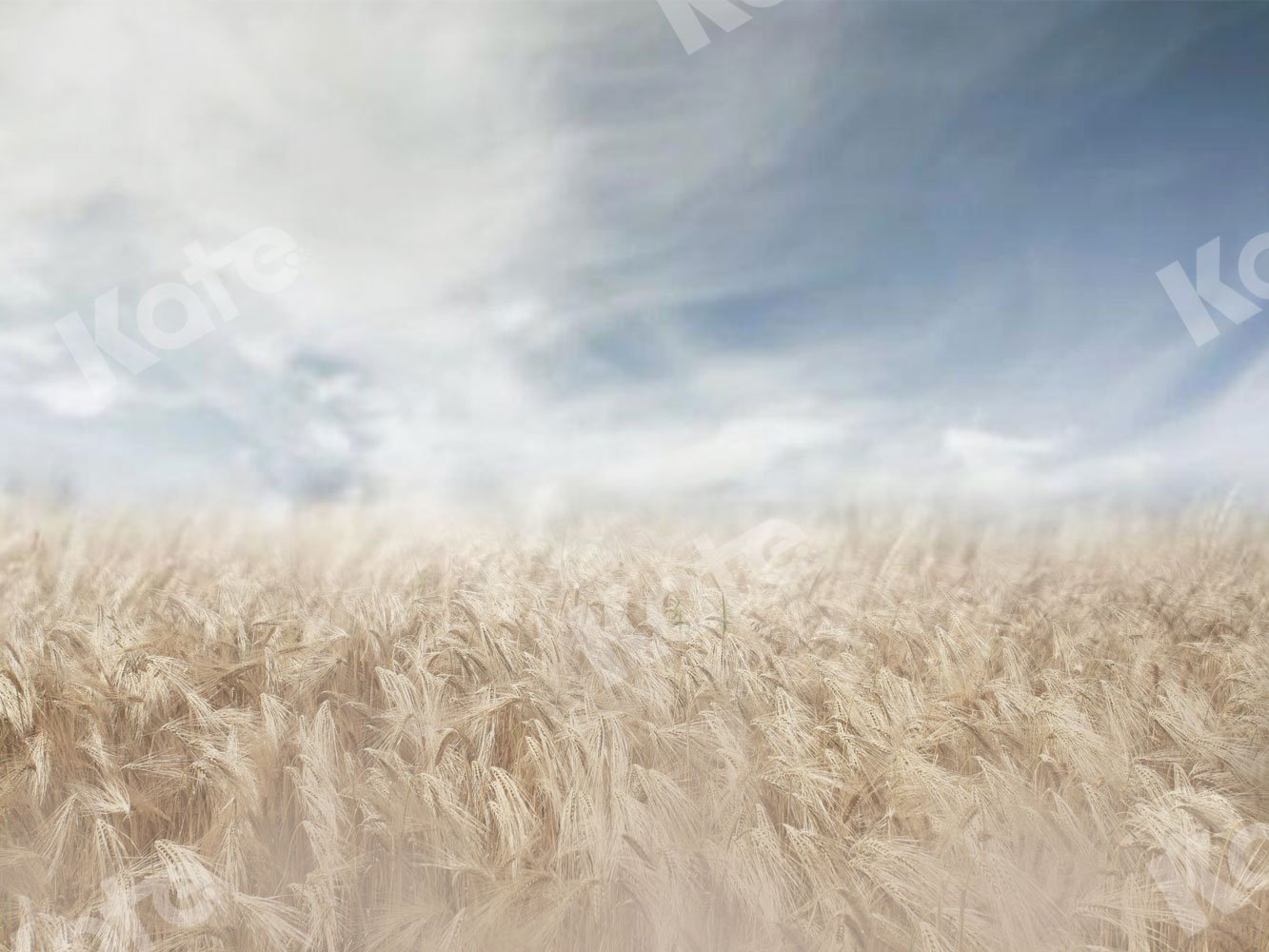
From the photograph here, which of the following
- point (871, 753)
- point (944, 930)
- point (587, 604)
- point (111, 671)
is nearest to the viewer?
point (944, 930)

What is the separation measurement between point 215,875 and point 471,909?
2.13 feet

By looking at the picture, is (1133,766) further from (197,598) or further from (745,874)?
(197,598)

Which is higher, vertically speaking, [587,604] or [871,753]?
[587,604]

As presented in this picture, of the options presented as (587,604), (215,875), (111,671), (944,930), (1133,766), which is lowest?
(944,930)

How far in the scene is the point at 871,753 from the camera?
2.59 meters

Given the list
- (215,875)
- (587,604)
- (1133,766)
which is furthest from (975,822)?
(215,875)
